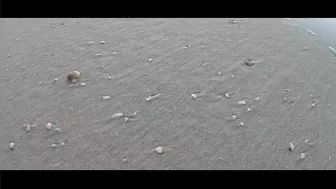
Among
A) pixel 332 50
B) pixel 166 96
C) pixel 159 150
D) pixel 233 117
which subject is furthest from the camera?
pixel 332 50

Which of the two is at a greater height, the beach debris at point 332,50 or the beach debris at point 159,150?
the beach debris at point 332,50

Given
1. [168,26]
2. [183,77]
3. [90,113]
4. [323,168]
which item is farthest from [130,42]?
[323,168]

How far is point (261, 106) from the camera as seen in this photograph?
3.33 metres

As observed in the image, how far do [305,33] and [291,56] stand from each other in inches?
30.4

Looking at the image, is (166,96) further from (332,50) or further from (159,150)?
(332,50)

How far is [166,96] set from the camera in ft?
11.1

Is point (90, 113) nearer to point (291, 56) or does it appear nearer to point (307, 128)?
point (307, 128)

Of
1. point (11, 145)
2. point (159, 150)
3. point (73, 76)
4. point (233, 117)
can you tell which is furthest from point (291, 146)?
point (11, 145)

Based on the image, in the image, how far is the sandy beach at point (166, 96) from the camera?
2852mm

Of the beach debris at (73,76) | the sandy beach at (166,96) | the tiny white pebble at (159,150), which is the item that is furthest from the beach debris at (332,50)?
the beach debris at (73,76)

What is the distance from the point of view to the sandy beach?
2.85 m

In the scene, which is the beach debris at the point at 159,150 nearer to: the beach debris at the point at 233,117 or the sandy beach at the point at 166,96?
the sandy beach at the point at 166,96

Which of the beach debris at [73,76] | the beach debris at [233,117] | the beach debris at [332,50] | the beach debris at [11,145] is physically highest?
the beach debris at [332,50]

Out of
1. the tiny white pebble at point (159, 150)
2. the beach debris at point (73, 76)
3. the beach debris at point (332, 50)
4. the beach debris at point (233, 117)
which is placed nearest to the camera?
the tiny white pebble at point (159, 150)
